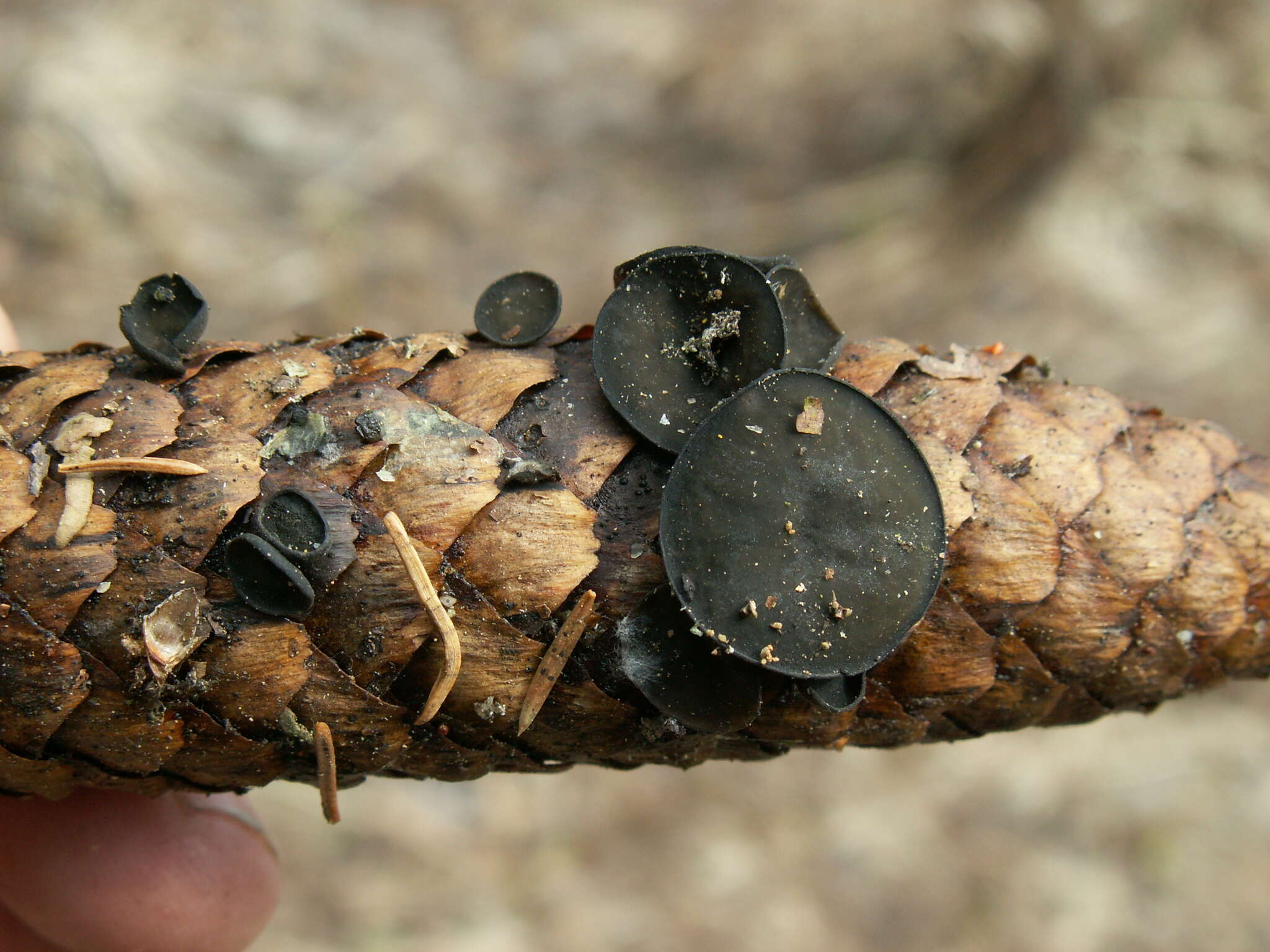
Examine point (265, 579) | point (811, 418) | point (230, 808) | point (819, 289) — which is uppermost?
point (819, 289)

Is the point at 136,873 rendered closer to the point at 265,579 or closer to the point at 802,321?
the point at 265,579

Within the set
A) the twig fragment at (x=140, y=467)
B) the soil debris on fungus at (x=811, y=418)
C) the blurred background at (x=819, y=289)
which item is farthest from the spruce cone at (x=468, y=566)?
the blurred background at (x=819, y=289)

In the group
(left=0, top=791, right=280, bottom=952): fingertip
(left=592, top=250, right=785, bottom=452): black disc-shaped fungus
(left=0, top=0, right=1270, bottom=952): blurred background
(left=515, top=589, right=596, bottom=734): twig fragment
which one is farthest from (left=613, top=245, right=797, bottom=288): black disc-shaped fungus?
(left=0, top=0, right=1270, bottom=952): blurred background

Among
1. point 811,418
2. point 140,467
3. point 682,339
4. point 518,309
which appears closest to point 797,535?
point 811,418

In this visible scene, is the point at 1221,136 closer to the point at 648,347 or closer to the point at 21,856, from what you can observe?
the point at 648,347

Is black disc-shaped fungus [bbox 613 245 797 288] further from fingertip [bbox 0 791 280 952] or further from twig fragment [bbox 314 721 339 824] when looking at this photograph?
fingertip [bbox 0 791 280 952]

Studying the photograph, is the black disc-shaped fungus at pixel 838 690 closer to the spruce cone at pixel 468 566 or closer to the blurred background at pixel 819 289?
the spruce cone at pixel 468 566

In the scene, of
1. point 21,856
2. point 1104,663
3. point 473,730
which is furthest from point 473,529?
point 21,856
